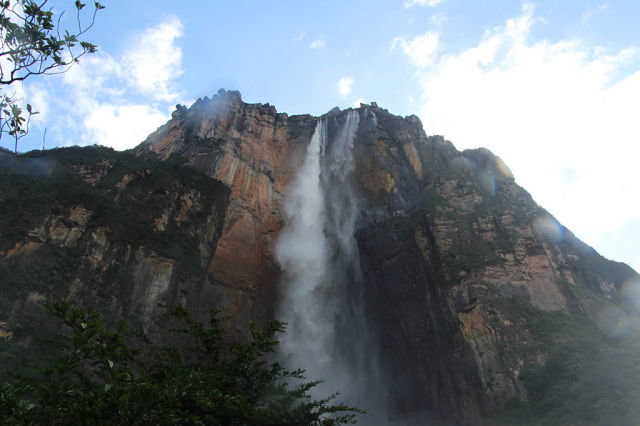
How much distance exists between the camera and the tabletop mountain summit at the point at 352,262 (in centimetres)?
2059

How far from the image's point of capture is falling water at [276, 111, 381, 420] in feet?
96.5

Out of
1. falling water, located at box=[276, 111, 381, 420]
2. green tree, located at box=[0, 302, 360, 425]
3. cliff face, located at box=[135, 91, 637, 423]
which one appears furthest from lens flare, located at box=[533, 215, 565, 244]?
green tree, located at box=[0, 302, 360, 425]

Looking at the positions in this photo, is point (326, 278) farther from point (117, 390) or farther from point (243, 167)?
point (117, 390)

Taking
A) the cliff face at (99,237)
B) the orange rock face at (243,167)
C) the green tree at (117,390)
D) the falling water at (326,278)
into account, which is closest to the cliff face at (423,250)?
the orange rock face at (243,167)

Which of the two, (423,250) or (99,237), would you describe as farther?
(423,250)

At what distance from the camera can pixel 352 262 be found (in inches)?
1329

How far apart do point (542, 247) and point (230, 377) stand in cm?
2565

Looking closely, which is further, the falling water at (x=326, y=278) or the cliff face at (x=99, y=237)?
the falling water at (x=326, y=278)

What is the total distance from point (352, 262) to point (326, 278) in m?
2.61

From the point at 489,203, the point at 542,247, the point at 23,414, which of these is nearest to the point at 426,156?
the point at 489,203

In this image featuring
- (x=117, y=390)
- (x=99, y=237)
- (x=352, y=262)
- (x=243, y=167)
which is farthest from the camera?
(x=243, y=167)

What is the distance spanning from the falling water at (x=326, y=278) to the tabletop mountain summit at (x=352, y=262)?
0.14 meters

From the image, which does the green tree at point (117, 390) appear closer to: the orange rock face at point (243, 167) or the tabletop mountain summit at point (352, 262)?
the tabletop mountain summit at point (352, 262)

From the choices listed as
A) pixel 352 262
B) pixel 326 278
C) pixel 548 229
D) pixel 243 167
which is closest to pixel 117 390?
pixel 352 262
